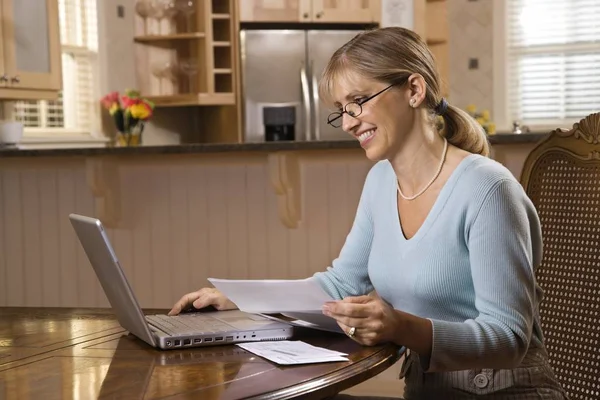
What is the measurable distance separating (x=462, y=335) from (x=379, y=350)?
0.15m

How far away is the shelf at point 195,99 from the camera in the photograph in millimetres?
6070

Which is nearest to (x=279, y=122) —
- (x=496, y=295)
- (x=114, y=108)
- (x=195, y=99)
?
(x=195, y=99)

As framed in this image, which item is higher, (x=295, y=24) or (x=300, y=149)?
(x=295, y=24)

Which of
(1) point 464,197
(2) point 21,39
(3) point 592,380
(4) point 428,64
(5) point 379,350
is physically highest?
(2) point 21,39

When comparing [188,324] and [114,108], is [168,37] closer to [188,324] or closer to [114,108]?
[114,108]

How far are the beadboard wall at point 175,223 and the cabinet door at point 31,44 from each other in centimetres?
73

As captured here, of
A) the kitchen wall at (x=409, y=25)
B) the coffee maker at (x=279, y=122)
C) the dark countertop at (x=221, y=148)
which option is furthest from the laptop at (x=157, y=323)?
the kitchen wall at (x=409, y=25)

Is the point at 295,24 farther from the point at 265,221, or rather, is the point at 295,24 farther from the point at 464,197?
the point at 464,197

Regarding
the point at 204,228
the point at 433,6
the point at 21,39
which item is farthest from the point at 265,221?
the point at 433,6

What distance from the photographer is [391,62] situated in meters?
1.76

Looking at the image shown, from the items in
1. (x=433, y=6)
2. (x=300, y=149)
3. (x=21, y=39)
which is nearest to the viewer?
(x=300, y=149)

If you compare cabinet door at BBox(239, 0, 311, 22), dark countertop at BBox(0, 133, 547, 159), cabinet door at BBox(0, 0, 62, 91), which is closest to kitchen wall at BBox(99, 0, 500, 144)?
cabinet door at BBox(239, 0, 311, 22)

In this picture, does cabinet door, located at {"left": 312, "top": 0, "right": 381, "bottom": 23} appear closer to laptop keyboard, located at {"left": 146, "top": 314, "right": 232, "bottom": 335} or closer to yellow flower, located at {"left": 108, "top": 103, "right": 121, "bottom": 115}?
yellow flower, located at {"left": 108, "top": 103, "right": 121, "bottom": 115}

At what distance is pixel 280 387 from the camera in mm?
1279
